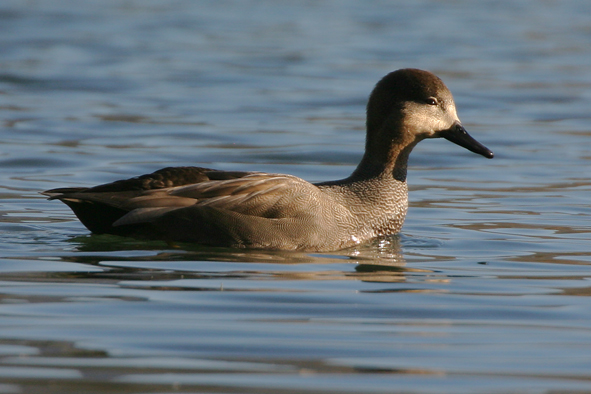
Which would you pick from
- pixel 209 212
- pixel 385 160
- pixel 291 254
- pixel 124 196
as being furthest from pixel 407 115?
pixel 124 196

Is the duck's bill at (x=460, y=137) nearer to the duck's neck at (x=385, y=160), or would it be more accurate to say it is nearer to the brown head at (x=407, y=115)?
the brown head at (x=407, y=115)

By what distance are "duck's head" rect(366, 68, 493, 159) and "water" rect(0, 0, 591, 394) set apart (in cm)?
79

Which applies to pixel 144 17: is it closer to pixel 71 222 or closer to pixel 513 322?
pixel 71 222

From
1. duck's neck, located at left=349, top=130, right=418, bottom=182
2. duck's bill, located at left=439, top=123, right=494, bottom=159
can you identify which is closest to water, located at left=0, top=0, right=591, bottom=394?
duck's neck, located at left=349, top=130, right=418, bottom=182

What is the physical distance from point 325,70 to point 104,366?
49.2ft

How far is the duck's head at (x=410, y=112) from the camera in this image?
25.9 feet

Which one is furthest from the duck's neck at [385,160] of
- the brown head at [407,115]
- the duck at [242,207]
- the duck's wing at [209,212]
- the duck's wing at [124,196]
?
the duck's wing at [124,196]

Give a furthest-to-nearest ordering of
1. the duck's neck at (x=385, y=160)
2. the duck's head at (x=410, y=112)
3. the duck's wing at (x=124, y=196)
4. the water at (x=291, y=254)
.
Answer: the duck's neck at (x=385, y=160)
the duck's head at (x=410, y=112)
the duck's wing at (x=124, y=196)
the water at (x=291, y=254)

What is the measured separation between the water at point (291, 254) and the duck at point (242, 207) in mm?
154

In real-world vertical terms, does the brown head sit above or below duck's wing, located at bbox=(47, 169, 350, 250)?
above

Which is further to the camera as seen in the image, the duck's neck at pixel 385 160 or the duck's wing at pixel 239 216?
the duck's neck at pixel 385 160

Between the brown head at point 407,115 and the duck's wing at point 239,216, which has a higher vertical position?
the brown head at point 407,115

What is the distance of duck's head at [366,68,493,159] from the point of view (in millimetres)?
7891

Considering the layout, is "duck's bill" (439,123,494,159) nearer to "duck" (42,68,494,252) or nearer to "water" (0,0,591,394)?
"duck" (42,68,494,252)
